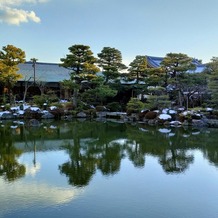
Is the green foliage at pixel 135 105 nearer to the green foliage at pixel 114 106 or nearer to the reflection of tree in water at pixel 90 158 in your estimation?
the green foliage at pixel 114 106

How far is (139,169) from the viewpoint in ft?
20.6

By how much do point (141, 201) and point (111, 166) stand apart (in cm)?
217

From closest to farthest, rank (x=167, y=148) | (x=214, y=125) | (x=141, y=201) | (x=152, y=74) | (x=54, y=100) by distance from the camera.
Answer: (x=141, y=201) → (x=167, y=148) → (x=214, y=125) → (x=152, y=74) → (x=54, y=100)

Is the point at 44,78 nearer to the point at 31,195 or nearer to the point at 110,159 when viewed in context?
the point at 110,159

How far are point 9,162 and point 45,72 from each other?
18444 mm

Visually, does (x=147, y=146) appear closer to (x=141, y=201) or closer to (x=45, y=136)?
(x=45, y=136)

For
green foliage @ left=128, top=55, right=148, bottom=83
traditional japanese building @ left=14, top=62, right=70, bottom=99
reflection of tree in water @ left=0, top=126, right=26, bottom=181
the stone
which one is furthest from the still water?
traditional japanese building @ left=14, top=62, right=70, bottom=99

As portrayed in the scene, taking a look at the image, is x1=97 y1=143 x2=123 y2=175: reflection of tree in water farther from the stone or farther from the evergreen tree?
the evergreen tree

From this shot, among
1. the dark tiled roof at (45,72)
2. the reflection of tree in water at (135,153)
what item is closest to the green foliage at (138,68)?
the dark tiled roof at (45,72)

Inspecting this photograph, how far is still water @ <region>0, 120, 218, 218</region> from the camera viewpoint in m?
4.00

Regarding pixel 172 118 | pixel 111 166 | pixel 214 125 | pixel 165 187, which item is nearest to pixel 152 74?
pixel 172 118

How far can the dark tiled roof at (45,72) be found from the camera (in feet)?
75.9

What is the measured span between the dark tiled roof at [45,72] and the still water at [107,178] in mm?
13587

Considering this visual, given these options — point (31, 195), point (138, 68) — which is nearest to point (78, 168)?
point (31, 195)
